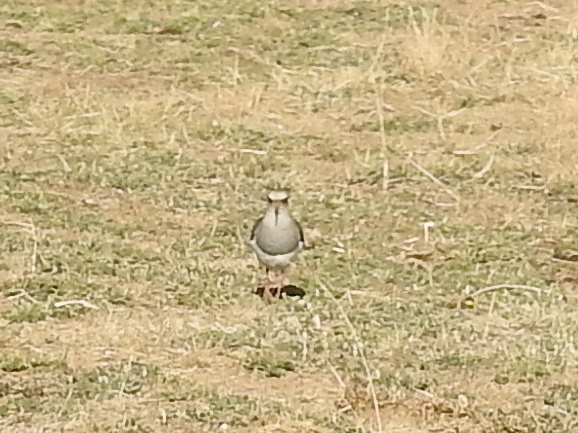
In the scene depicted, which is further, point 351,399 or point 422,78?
point 422,78

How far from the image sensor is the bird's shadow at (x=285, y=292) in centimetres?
425

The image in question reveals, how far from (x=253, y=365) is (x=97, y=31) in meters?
3.96

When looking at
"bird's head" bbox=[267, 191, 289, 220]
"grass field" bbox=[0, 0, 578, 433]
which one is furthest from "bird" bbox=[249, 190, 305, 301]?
"grass field" bbox=[0, 0, 578, 433]

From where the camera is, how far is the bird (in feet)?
13.5

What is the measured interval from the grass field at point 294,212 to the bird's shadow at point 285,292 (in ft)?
0.14

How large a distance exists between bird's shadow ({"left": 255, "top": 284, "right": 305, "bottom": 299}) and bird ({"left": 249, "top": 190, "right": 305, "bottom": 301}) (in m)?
0.09

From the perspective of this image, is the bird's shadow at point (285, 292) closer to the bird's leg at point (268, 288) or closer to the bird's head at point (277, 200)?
the bird's leg at point (268, 288)

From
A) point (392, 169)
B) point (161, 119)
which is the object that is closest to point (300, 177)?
point (392, 169)

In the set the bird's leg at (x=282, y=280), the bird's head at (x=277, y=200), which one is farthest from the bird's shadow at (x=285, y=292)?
the bird's head at (x=277, y=200)

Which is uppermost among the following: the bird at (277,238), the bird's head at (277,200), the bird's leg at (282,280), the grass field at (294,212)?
the bird's head at (277,200)

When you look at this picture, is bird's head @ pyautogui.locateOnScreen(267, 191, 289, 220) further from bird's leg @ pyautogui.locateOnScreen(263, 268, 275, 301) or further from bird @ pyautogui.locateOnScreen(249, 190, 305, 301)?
bird's leg @ pyautogui.locateOnScreen(263, 268, 275, 301)

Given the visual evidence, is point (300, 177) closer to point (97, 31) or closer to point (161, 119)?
point (161, 119)

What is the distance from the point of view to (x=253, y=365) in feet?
12.6

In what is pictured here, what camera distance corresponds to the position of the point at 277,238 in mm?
4105
